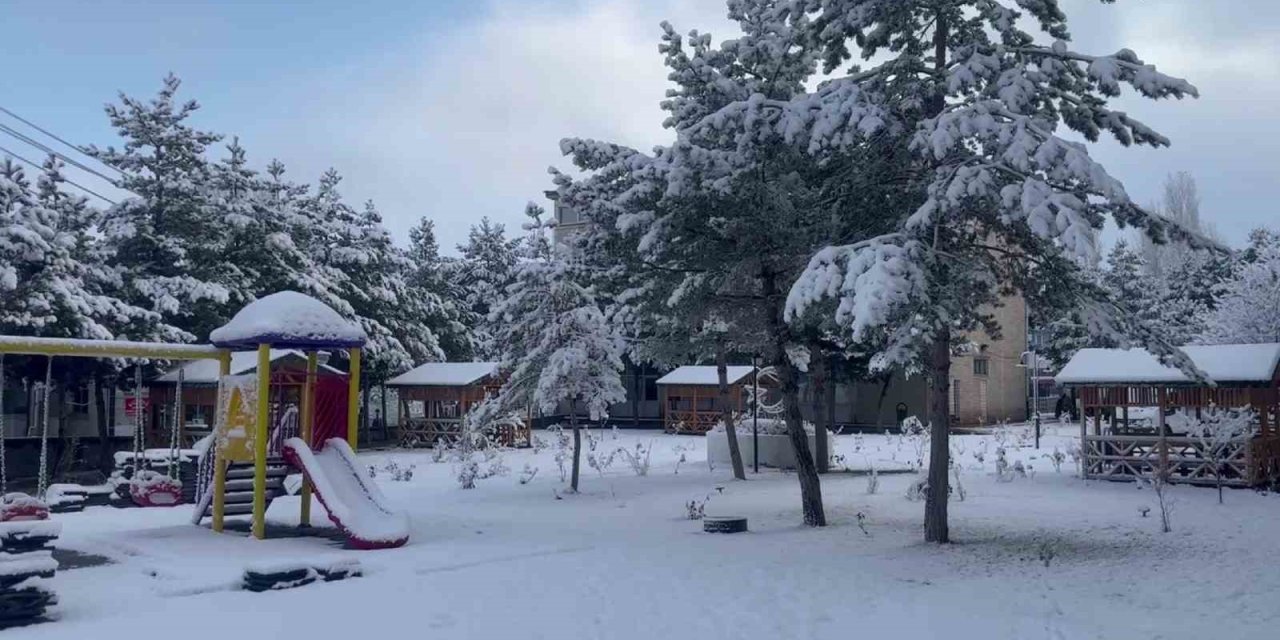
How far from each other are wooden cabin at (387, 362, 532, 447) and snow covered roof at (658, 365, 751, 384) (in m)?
8.43

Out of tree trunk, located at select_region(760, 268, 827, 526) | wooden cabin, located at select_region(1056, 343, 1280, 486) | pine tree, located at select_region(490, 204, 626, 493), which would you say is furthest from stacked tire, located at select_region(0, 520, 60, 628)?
wooden cabin, located at select_region(1056, 343, 1280, 486)

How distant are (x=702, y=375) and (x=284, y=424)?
26.8 metres

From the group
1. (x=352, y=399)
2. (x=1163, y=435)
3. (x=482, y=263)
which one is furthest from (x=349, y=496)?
(x=482, y=263)

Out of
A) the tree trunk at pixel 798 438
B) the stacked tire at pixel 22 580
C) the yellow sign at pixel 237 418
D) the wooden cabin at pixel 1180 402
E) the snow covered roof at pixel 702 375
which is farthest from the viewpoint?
the snow covered roof at pixel 702 375

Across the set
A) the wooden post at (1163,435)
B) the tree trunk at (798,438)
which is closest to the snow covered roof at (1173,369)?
the wooden post at (1163,435)

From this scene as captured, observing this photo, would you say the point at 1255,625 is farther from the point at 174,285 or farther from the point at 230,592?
the point at 174,285

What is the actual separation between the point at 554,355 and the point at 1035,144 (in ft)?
33.9

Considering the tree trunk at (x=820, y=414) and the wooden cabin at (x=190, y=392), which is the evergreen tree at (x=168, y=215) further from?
the tree trunk at (x=820, y=414)

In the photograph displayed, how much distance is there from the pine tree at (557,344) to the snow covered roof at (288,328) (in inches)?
185

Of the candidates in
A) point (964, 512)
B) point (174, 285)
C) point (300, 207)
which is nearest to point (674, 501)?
point (964, 512)

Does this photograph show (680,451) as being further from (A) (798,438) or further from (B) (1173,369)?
(A) (798,438)

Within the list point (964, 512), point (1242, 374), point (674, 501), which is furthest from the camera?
point (1242, 374)

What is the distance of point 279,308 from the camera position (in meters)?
13.6

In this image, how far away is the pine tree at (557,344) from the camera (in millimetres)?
18406
